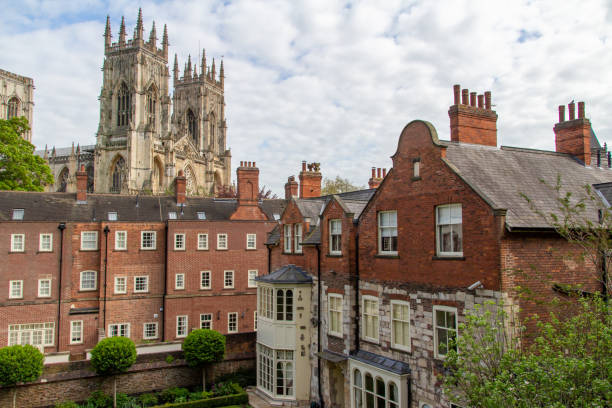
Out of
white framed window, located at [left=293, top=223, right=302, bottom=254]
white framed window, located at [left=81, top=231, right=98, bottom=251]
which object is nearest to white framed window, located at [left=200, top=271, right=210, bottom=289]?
white framed window, located at [left=81, top=231, right=98, bottom=251]

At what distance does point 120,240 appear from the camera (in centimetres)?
3303

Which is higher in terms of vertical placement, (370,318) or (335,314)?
(370,318)

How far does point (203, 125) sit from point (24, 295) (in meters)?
86.7

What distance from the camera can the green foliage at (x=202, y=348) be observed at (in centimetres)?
2569

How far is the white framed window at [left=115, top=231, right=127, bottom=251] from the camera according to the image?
32.9 m

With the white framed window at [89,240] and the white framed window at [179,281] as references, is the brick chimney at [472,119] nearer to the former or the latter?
the white framed window at [179,281]

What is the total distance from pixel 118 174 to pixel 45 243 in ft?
193

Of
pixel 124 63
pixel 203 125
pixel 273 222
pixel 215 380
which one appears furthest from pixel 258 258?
pixel 203 125

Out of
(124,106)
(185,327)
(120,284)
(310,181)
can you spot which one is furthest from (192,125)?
(310,181)

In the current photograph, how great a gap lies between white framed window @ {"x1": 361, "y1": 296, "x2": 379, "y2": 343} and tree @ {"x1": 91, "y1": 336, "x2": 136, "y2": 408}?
43.6 ft

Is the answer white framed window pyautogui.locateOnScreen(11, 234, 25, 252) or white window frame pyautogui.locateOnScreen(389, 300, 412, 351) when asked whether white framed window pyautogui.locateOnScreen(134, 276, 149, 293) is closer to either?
white framed window pyautogui.locateOnScreen(11, 234, 25, 252)

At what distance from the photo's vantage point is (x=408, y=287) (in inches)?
643

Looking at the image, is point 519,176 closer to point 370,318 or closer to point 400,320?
point 400,320

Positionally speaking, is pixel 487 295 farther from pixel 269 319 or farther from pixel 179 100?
pixel 179 100
